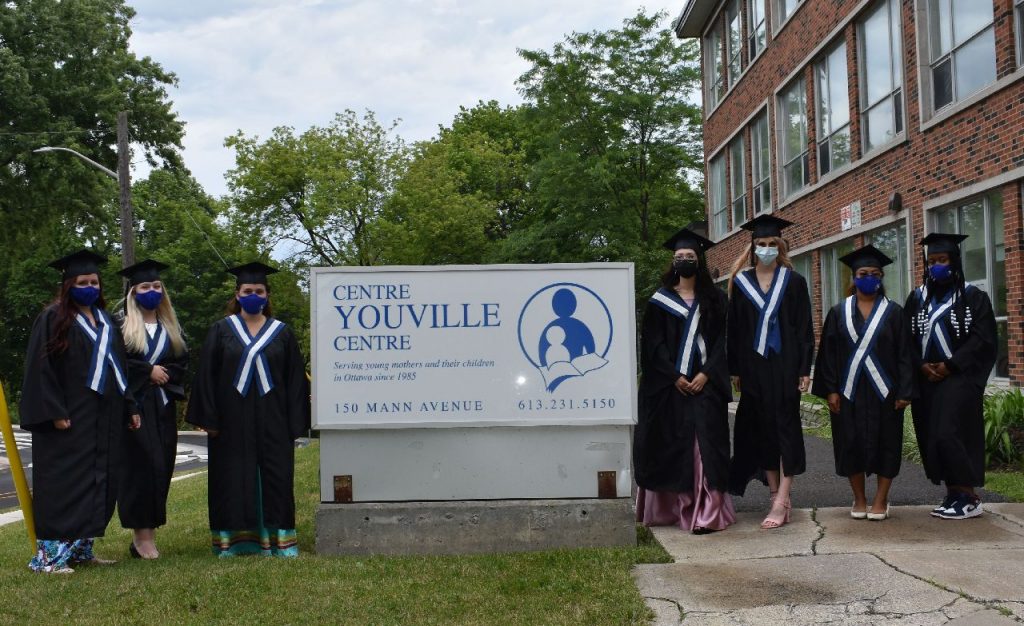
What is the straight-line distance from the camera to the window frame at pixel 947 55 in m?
Answer: 12.2

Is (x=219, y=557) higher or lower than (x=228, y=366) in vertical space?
lower

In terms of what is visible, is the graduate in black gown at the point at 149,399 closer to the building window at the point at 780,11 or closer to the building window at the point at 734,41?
the building window at the point at 780,11

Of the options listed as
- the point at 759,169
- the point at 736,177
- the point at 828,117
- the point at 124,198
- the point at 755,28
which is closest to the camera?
the point at 828,117

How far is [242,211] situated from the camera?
37.6 metres

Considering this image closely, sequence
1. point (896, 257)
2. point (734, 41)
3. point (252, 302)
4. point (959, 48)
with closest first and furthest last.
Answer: point (252, 302), point (959, 48), point (896, 257), point (734, 41)

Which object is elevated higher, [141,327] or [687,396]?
[141,327]

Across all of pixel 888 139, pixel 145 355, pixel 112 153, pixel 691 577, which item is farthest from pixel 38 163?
pixel 691 577

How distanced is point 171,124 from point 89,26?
10.4ft

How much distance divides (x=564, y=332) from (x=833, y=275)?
13049 millimetres

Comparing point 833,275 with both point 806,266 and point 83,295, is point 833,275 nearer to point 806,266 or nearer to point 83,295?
point 806,266

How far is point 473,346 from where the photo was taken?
6453 mm

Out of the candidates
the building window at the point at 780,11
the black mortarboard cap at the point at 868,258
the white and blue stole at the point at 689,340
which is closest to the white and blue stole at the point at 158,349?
the white and blue stole at the point at 689,340

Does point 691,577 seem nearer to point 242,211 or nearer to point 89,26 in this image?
point 89,26

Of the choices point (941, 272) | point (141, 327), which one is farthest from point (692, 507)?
point (141, 327)
